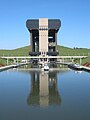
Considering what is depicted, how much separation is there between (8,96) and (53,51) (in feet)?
461

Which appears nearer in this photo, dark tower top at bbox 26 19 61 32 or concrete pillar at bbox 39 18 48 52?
dark tower top at bbox 26 19 61 32

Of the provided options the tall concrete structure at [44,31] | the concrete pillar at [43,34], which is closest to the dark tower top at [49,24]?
the tall concrete structure at [44,31]

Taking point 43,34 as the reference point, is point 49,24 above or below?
above

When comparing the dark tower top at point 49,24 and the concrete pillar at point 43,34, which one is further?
the concrete pillar at point 43,34

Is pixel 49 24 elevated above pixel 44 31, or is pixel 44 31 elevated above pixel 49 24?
pixel 49 24

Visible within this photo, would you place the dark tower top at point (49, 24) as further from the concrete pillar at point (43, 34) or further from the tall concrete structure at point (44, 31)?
the concrete pillar at point (43, 34)

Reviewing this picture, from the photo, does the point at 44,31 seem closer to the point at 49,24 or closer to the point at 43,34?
the point at 43,34

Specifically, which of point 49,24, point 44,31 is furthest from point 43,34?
point 49,24

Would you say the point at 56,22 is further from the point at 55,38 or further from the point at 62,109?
the point at 62,109

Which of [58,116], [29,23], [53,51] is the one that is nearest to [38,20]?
[29,23]

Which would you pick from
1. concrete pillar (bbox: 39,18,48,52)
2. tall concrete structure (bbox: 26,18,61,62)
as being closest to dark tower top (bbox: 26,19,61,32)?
tall concrete structure (bbox: 26,18,61,62)

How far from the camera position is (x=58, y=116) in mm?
24297

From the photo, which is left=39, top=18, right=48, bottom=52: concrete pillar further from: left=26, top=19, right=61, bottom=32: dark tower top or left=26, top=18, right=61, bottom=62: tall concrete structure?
left=26, top=19, right=61, bottom=32: dark tower top

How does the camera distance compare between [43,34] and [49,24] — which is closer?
[49,24]
